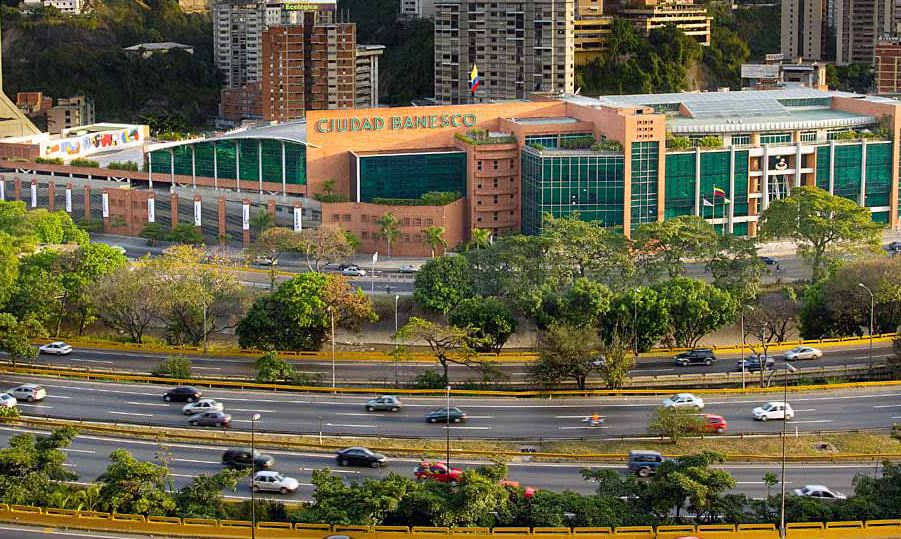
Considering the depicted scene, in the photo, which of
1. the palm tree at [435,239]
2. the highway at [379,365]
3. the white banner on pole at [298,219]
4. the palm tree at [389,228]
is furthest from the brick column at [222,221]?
the highway at [379,365]

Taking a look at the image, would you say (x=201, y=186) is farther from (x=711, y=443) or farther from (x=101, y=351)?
(x=711, y=443)

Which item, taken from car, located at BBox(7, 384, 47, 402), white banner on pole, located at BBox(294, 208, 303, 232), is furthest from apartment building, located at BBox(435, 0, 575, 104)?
car, located at BBox(7, 384, 47, 402)

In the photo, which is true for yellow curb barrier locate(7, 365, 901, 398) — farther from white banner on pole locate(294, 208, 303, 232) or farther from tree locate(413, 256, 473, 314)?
white banner on pole locate(294, 208, 303, 232)

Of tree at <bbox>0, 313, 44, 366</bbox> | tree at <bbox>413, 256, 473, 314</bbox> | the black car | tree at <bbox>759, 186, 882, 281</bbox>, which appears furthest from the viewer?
tree at <bbox>759, 186, 882, 281</bbox>

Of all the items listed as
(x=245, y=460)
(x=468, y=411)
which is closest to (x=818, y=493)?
(x=468, y=411)

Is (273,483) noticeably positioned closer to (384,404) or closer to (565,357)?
(384,404)

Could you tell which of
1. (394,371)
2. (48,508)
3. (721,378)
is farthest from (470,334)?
(48,508)
